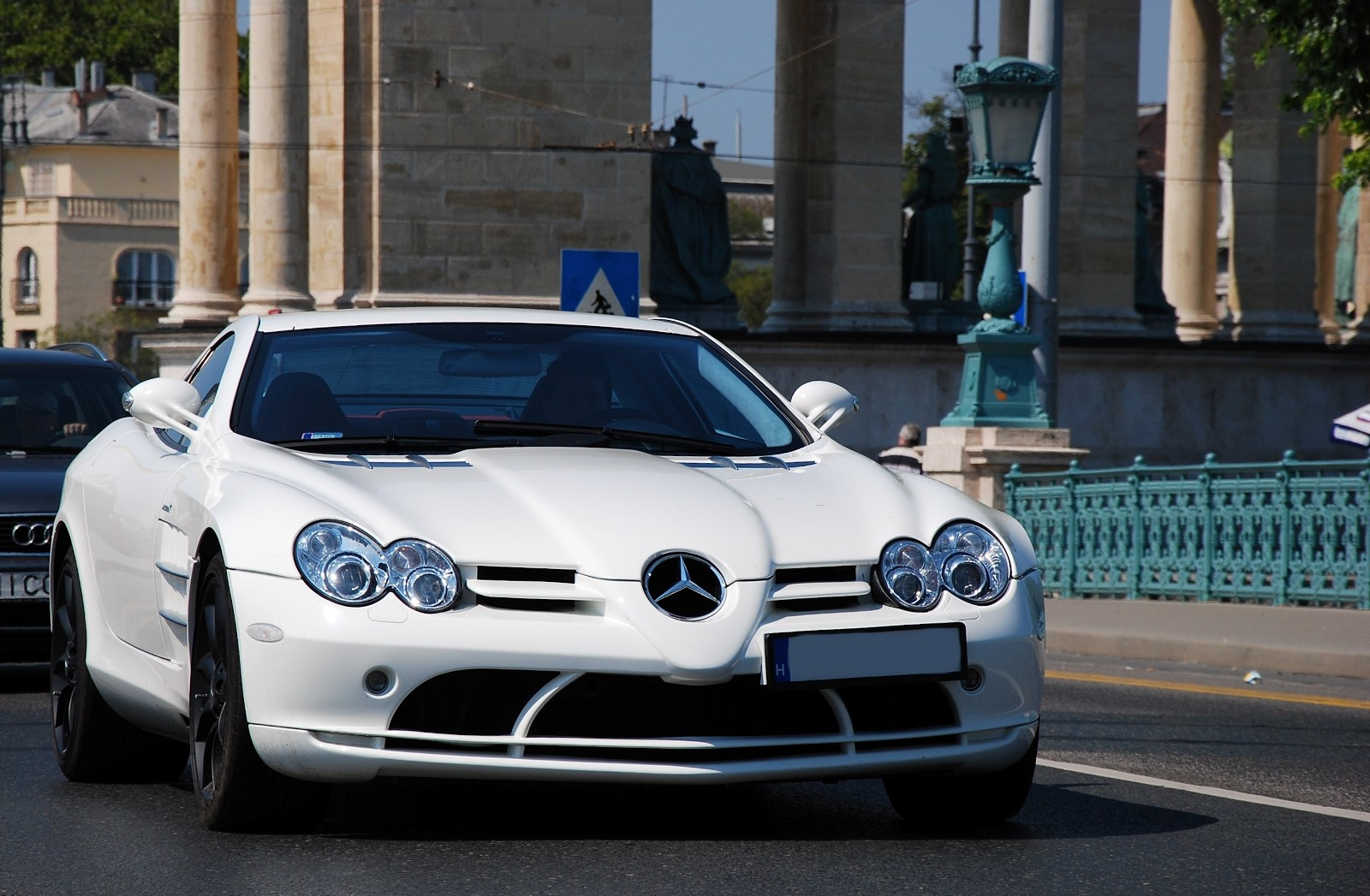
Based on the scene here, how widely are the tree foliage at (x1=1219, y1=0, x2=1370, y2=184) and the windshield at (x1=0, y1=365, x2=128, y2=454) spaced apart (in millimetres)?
12544

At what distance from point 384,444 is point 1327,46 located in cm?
1717

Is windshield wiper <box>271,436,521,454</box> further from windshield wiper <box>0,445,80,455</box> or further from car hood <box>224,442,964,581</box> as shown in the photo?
windshield wiper <box>0,445,80,455</box>

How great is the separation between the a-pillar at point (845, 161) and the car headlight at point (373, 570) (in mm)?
26338

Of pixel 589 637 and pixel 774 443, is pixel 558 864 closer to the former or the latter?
pixel 589 637

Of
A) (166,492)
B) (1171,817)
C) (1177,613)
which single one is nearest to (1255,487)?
(1177,613)

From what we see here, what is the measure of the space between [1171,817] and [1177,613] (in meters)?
9.75

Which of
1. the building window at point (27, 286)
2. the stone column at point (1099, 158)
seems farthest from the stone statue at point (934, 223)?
the building window at point (27, 286)

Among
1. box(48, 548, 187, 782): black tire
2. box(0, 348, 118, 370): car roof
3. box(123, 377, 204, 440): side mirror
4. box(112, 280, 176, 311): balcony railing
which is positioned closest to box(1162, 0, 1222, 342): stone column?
box(0, 348, 118, 370): car roof

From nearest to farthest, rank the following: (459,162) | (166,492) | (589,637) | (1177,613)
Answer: (589,637)
(166,492)
(1177,613)
(459,162)

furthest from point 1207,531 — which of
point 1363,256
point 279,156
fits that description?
point 1363,256

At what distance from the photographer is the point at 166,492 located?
22.2 feet

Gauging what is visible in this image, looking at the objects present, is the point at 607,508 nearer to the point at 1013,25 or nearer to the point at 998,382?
the point at 998,382

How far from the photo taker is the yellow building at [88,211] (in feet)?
300

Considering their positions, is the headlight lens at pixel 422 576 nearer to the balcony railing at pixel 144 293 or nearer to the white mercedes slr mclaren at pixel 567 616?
the white mercedes slr mclaren at pixel 567 616
